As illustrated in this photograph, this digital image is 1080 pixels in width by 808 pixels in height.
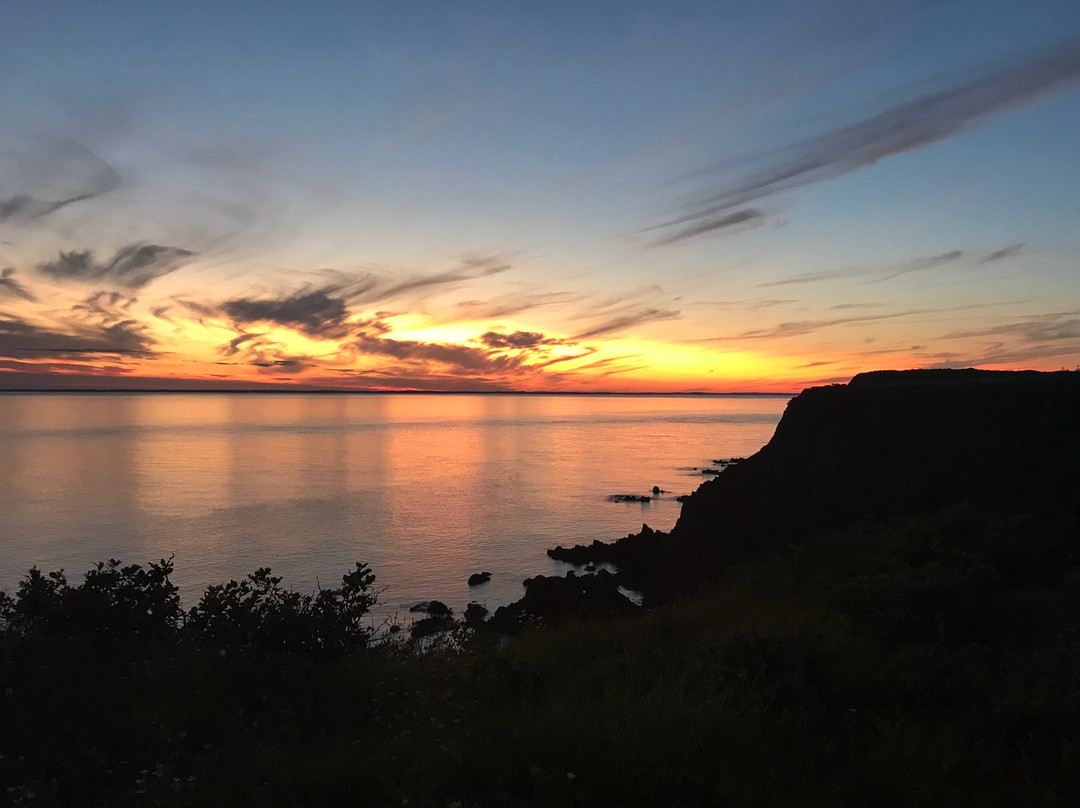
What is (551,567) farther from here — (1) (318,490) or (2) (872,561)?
(1) (318,490)

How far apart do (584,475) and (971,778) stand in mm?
63058

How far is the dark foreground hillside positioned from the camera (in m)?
5.32

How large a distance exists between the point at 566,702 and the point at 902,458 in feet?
53.2

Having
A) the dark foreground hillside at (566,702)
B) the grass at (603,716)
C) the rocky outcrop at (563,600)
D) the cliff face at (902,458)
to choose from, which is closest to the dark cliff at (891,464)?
the cliff face at (902,458)

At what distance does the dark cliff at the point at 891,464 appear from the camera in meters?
16.9

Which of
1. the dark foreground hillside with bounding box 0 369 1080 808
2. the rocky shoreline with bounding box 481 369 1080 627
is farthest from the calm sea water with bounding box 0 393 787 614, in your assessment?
the dark foreground hillside with bounding box 0 369 1080 808

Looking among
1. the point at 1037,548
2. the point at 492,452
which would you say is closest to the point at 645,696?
the point at 1037,548

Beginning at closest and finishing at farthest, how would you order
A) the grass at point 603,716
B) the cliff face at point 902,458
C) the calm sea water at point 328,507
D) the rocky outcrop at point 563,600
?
the grass at point 603,716, the cliff face at point 902,458, the rocky outcrop at point 563,600, the calm sea water at point 328,507

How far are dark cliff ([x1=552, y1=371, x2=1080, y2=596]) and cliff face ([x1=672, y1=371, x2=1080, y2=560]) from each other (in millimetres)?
36

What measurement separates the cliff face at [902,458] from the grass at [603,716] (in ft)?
28.4

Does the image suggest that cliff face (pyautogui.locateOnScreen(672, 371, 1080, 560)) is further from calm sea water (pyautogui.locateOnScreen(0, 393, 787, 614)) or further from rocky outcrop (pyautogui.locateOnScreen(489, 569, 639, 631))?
calm sea water (pyautogui.locateOnScreen(0, 393, 787, 614))

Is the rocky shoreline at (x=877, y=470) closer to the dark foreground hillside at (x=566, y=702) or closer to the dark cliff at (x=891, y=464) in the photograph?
the dark cliff at (x=891, y=464)

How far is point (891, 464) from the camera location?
62.8ft

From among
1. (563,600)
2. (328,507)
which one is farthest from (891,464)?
(328,507)
